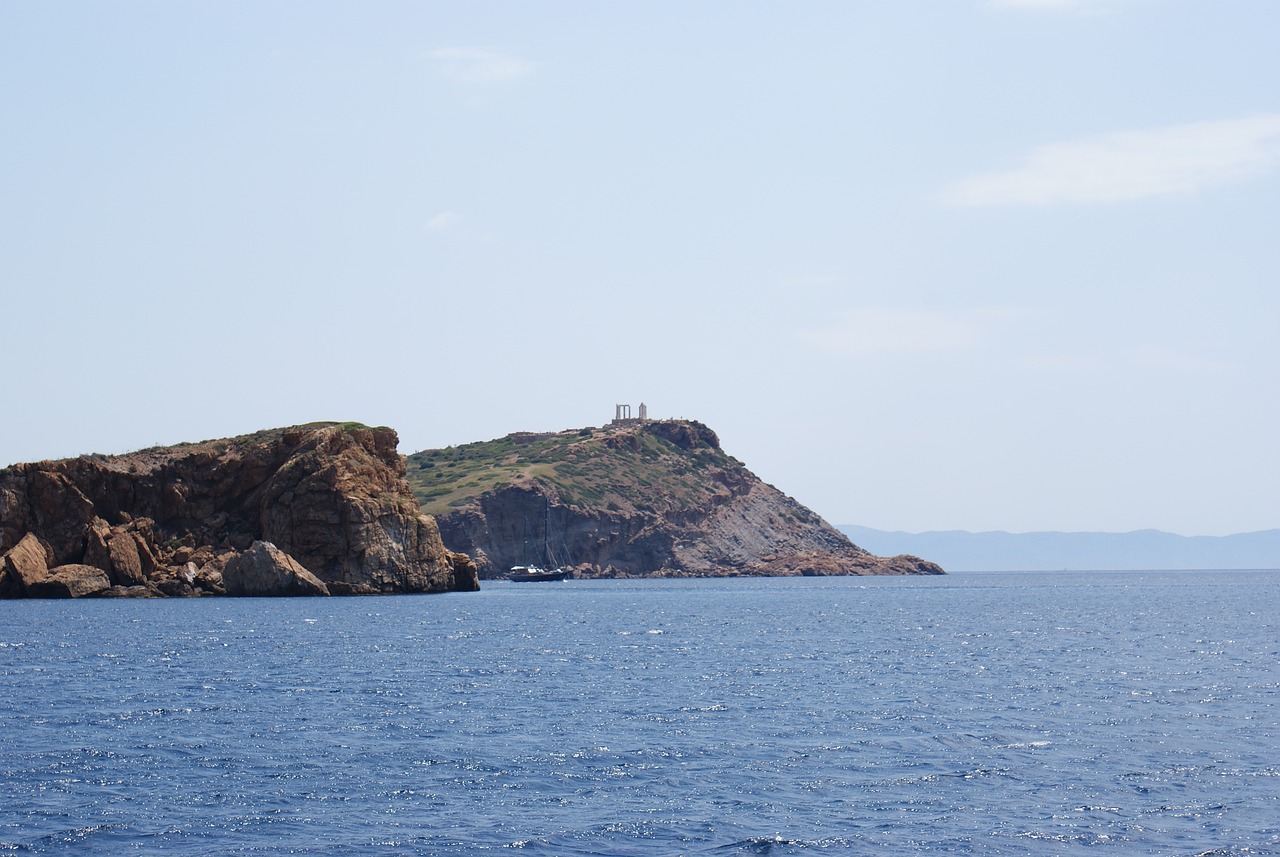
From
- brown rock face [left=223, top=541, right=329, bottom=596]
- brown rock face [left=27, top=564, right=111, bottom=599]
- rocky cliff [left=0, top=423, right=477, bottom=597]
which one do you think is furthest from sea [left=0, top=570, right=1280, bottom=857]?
brown rock face [left=27, top=564, right=111, bottom=599]

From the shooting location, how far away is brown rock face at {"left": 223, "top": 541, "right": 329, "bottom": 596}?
98.9m

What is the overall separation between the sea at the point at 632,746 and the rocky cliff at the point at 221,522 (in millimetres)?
38892

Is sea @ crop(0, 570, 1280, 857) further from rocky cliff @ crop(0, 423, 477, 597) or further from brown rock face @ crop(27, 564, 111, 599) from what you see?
brown rock face @ crop(27, 564, 111, 599)

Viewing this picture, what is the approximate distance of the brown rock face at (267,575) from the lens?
98938mm

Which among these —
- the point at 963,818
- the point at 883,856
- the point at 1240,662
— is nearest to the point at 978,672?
the point at 1240,662

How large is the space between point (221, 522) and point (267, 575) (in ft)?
31.7

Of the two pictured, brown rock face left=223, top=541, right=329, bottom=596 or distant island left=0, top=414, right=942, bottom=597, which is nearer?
brown rock face left=223, top=541, right=329, bottom=596

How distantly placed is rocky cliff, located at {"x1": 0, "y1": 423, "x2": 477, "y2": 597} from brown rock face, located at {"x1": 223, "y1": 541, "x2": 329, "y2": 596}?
104 mm

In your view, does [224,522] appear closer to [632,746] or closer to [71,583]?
[71,583]

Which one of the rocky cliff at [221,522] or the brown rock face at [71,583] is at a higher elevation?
the rocky cliff at [221,522]

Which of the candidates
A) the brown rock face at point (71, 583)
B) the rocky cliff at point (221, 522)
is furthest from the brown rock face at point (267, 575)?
the brown rock face at point (71, 583)

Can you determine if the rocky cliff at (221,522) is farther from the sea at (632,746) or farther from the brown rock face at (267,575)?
the sea at (632,746)

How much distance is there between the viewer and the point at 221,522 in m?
107

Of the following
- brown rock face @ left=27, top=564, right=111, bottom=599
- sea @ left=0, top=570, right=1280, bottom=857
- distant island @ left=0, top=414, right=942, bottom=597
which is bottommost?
sea @ left=0, top=570, right=1280, bottom=857
